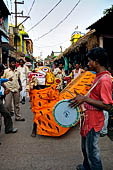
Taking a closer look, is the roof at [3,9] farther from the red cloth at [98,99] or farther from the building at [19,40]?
the red cloth at [98,99]

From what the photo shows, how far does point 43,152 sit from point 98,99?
6.36ft

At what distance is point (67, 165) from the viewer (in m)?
3.06

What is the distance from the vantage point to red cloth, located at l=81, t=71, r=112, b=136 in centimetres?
199

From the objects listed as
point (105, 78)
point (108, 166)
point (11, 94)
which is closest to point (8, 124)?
point (11, 94)

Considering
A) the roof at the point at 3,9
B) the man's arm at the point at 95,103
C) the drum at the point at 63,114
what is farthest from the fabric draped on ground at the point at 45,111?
the roof at the point at 3,9

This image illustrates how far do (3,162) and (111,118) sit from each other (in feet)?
9.64

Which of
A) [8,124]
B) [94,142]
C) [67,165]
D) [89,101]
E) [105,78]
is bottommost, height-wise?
[67,165]

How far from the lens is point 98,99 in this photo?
213 cm

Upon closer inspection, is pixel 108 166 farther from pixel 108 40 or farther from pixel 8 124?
pixel 108 40

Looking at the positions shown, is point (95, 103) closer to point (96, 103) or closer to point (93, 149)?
point (96, 103)

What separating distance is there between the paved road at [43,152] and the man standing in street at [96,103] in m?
0.94

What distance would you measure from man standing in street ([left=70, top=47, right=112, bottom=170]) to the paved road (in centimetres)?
94

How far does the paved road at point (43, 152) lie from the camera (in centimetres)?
306

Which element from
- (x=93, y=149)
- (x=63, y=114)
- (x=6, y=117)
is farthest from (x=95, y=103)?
(x=6, y=117)
